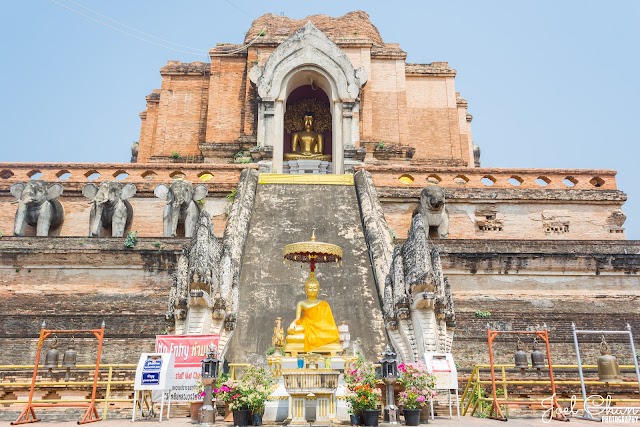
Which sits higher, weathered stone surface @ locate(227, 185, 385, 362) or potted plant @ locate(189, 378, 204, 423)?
weathered stone surface @ locate(227, 185, 385, 362)

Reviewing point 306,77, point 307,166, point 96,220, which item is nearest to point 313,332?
point 96,220

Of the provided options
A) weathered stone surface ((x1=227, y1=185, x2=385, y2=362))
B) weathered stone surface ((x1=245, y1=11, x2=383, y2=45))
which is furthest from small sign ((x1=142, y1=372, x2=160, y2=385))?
weathered stone surface ((x1=245, y1=11, x2=383, y2=45))

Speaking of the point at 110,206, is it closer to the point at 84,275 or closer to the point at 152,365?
the point at 84,275

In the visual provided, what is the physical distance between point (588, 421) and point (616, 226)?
32.4 ft

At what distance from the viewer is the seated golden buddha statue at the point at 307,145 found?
77.3 ft

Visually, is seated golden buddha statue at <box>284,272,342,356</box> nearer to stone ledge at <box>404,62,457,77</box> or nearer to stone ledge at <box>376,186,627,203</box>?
stone ledge at <box>376,186,627,203</box>

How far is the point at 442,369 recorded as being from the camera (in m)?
8.66

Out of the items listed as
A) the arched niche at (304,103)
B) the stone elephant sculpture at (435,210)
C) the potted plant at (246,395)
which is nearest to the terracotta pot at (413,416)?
the potted plant at (246,395)

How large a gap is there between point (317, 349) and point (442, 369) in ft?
5.99

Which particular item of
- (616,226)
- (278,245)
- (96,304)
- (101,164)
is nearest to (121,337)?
(96,304)

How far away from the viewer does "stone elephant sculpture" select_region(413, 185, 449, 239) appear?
15297mm

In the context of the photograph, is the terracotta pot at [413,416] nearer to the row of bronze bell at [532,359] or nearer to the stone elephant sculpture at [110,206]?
the row of bronze bell at [532,359]

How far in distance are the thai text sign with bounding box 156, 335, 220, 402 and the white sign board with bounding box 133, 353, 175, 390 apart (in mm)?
275

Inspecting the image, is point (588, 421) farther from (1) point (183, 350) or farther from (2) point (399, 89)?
(2) point (399, 89)
